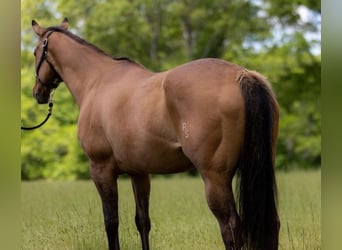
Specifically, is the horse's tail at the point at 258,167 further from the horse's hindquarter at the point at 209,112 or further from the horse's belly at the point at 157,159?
the horse's belly at the point at 157,159

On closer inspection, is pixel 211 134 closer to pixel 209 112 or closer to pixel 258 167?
pixel 209 112

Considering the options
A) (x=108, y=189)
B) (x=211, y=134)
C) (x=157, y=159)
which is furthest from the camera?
(x=108, y=189)

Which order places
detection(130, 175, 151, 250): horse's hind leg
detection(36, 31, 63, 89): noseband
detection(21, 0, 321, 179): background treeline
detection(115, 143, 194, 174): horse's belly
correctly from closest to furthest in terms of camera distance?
detection(115, 143, 194, 174): horse's belly
detection(130, 175, 151, 250): horse's hind leg
detection(36, 31, 63, 89): noseband
detection(21, 0, 321, 179): background treeline

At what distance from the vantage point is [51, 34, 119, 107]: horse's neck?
181 inches

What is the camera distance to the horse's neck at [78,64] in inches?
181

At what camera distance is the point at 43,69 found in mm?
4820

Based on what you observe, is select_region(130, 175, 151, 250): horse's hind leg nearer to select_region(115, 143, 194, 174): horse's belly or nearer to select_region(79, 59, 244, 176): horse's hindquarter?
select_region(79, 59, 244, 176): horse's hindquarter

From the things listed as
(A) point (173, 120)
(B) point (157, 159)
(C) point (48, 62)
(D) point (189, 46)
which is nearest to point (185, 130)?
(A) point (173, 120)

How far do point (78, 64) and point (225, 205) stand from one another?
208cm

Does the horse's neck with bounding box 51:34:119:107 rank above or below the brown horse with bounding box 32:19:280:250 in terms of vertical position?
above

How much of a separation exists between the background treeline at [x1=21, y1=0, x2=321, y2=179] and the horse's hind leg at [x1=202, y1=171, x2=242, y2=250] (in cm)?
1137

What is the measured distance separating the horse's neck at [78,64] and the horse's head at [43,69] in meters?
0.09

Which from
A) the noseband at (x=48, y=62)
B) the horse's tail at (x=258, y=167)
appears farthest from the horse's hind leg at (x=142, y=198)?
the noseband at (x=48, y=62)

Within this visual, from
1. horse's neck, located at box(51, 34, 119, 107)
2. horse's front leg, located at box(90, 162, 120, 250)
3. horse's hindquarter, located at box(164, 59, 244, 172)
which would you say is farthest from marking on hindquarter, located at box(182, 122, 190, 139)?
horse's neck, located at box(51, 34, 119, 107)
